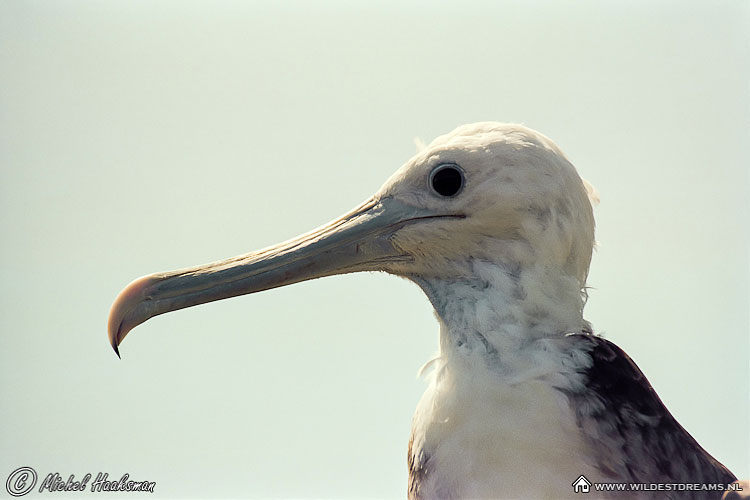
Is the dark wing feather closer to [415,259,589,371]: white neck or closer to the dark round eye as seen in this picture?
[415,259,589,371]: white neck

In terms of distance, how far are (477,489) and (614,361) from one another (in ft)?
1.85

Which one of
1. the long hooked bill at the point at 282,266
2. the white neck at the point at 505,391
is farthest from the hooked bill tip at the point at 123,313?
the white neck at the point at 505,391

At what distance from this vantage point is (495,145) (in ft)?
7.98

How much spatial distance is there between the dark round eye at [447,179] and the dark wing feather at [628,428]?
59cm

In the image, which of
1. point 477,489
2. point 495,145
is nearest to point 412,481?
point 477,489

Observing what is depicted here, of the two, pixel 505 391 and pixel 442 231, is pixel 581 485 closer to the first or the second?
pixel 505 391

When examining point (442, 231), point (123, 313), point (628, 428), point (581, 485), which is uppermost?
point (442, 231)

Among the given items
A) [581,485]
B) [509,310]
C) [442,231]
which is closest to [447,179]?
[442,231]

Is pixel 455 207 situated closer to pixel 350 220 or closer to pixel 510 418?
pixel 350 220

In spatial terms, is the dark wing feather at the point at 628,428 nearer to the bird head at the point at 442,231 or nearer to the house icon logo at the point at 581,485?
the house icon logo at the point at 581,485

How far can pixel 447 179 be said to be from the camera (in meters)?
2.52

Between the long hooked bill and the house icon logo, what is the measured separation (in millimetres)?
873

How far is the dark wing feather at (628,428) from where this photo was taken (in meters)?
2.24

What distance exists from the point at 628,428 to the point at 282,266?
3.86 ft
